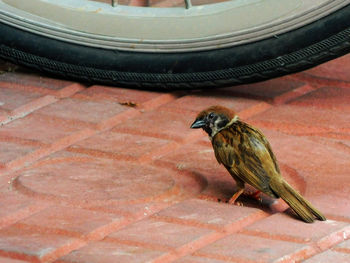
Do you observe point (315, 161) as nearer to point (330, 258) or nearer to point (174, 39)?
point (330, 258)

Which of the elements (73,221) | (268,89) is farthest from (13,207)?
(268,89)

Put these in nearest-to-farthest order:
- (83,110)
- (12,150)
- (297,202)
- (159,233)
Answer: (159,233), (297,202), (12,150), (83,110)

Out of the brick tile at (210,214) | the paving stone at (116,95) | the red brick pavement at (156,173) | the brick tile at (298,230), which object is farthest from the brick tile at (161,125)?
the brick tile at (298,230)

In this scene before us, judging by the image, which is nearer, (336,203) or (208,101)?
(336,203)

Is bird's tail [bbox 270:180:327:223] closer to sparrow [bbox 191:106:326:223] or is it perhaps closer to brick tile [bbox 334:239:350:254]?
sparrow [bbox 191:106:326:223]

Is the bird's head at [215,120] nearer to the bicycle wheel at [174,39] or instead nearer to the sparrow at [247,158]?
the sparrow at [247,158]

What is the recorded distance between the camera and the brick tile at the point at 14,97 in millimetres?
4898

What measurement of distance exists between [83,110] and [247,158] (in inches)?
40.8

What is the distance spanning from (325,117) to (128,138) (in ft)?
2.67

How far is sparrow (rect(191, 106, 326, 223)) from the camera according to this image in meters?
3.90

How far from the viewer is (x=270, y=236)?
12.3 ft

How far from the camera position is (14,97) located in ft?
16.4

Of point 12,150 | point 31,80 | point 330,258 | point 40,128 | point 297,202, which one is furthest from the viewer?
point 31,80

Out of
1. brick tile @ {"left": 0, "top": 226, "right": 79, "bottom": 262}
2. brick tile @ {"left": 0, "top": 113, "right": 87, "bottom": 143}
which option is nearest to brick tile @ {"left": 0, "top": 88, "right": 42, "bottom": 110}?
brick tile @ {"left": 0, "top": 113, "right": 87, "bottom": 143}
